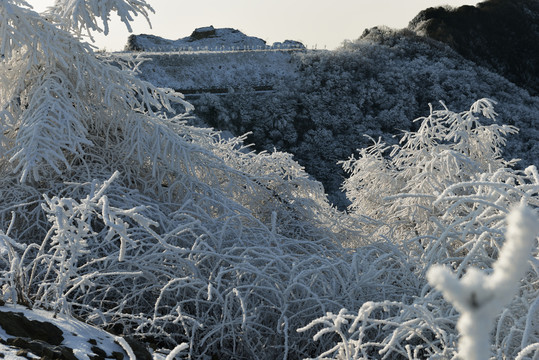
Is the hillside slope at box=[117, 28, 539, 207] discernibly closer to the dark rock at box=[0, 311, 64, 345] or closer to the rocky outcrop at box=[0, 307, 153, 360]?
the rocky outcrop at box=[0, 307, 153, 360]

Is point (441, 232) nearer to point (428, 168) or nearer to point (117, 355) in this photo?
point (428, 168)

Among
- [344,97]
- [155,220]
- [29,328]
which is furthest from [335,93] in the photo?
[29,328]

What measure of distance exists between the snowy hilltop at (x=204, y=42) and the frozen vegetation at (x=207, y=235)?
24401mm

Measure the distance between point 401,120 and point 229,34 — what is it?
16231mm

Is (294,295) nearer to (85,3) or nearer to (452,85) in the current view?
(85,3)

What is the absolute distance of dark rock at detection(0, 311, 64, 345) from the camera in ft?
6.88

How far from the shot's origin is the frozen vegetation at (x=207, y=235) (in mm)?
2422

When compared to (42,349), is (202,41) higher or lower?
higher

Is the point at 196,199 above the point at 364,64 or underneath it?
underneath

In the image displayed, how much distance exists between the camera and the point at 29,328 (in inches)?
85.8

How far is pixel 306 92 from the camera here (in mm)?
21406

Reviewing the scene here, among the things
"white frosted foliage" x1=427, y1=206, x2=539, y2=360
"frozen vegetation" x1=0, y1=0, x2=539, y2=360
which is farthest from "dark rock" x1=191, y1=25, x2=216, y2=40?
"white frosted foliage" x1=427, y1=206, x2=539, y2=360

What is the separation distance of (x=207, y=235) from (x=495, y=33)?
26354mm

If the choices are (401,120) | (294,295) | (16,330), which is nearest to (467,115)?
(294,295)
